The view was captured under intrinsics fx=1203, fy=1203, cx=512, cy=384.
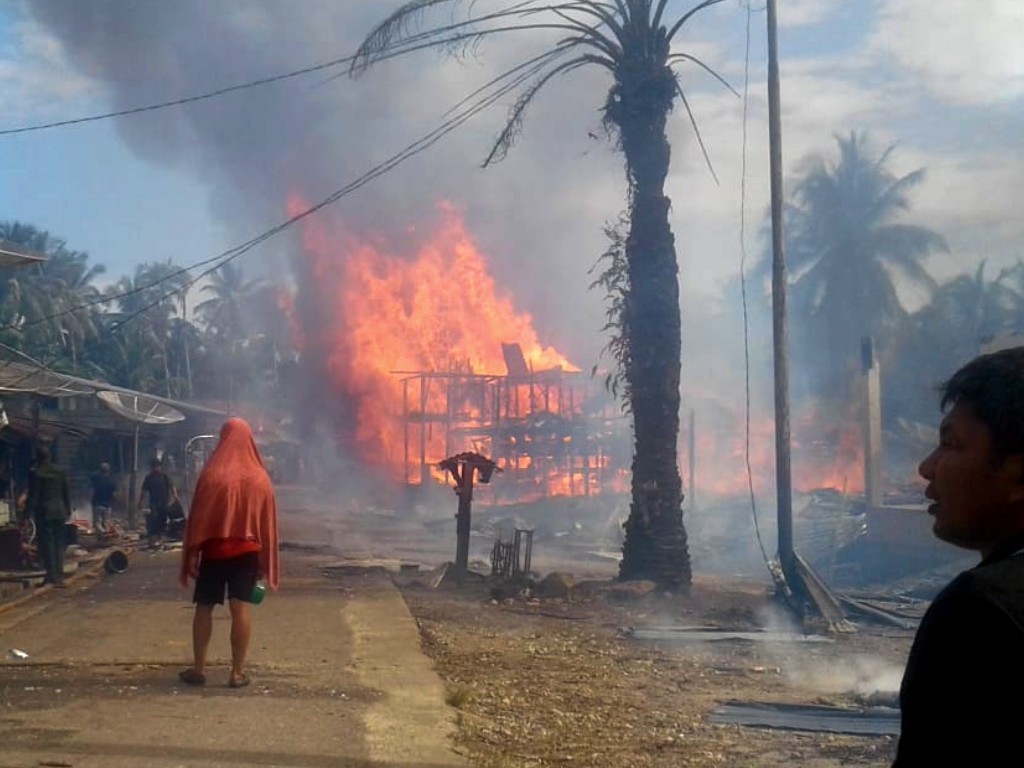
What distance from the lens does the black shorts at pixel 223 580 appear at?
6.94 meters

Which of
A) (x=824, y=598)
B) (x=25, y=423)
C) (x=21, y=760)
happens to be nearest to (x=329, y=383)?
(x=25, y=423)

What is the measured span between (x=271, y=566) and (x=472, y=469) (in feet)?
25.2

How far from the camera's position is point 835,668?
1031 cm

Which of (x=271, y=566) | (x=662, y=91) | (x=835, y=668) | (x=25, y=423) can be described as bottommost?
(x=835, y=668)

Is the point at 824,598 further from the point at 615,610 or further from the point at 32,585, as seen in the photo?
the point at 32,585

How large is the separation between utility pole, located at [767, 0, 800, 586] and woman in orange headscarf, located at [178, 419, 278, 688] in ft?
27.1

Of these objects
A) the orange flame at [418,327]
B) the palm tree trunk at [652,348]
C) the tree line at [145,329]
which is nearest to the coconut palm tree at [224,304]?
the tree line at [145,329]

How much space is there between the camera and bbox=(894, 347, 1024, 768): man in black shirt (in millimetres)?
1693

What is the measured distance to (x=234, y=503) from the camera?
22.8 feet

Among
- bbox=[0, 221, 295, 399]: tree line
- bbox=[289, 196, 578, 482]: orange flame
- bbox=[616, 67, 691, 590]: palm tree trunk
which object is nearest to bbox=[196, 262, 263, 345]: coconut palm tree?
bbox=[0, 221, 295, 399]: tree line

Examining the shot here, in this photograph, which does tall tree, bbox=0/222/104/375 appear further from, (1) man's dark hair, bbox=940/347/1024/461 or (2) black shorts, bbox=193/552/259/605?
(1) man's dark hair, bbox=940/347/1024/461

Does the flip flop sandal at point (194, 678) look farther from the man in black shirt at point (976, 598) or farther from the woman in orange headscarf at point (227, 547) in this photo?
the man in black shirt at point (976, 598)

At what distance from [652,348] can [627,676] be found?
634 centimetres

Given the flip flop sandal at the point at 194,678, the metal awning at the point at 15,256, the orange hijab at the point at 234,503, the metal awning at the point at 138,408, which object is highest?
the metal awning at the point at 15,256
